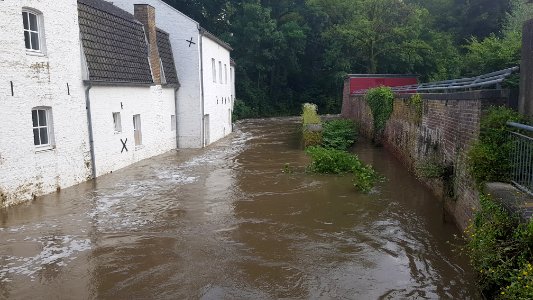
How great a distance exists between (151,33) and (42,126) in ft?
28.5

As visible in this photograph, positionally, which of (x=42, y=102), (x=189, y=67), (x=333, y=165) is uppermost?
(x=189, y=67)

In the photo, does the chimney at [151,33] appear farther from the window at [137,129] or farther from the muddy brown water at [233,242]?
the muddy brown water at [233,242]

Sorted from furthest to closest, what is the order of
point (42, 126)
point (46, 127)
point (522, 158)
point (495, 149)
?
point (46, 127), point (42, 126), point (495, 149), point (522, 158)

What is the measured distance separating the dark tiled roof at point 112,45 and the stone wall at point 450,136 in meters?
10.3

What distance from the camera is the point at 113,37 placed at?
1675cm

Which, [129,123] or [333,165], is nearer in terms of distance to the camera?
[333,165]

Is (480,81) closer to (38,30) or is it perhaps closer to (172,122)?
(38,30)

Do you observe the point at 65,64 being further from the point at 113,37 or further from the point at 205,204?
the point at 205,204

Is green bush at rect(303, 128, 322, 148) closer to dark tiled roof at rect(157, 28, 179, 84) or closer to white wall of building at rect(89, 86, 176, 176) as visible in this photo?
white wall of building at rect(89, 86, 176, 176)

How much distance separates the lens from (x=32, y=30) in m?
12.1

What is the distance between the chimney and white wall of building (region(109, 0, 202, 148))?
1730mm

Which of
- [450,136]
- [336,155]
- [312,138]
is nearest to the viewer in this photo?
[450,136]

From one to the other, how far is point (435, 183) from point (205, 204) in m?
5.89

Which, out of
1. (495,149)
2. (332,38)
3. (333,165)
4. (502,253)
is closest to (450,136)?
(495,149)
